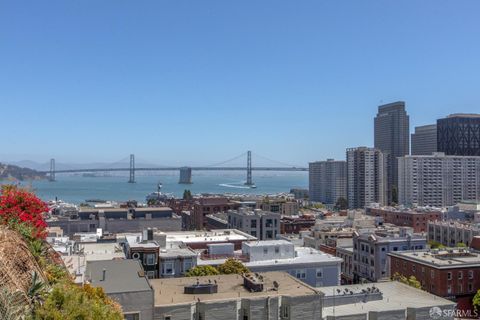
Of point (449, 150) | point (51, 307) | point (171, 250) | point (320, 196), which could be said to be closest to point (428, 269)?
point (171, 250)

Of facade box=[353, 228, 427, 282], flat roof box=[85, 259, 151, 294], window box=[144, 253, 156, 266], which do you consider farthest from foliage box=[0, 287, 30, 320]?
facade box=[353, 228, 427, 282]

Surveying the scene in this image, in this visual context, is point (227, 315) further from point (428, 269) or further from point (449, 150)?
point (449, 150)

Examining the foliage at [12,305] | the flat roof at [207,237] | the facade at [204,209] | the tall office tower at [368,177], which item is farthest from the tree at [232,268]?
the tall office tower at [368,177]

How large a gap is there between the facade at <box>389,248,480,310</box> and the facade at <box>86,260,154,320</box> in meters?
15.3

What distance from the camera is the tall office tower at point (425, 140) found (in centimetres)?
12756

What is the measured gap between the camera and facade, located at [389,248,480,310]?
22.2 m

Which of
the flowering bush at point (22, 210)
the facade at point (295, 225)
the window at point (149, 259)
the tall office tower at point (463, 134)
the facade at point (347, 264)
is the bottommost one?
the facade at point (347, 264)

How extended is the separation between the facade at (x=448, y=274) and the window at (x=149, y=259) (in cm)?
1265

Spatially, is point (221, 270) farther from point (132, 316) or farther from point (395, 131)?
point (395, 131)

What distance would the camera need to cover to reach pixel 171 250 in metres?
20.4

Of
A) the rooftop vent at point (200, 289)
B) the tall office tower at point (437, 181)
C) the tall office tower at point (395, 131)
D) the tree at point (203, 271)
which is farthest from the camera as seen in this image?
the tall office tower at point (395, 131)

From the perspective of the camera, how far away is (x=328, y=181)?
10338cm

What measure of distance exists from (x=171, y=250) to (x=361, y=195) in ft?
197

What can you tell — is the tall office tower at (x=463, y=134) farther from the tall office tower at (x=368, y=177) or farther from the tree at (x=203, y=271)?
the tree at (x=203, y=271)
